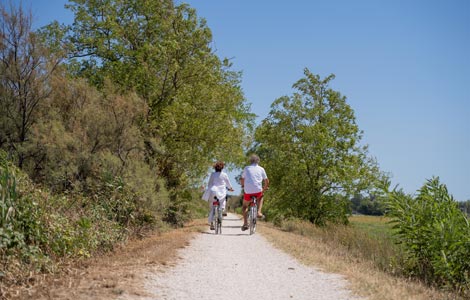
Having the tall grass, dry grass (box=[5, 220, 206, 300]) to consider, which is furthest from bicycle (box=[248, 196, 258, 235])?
dry grass (box=[5, 220, 206, 300])

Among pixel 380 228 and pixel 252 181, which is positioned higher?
pixel 252 181

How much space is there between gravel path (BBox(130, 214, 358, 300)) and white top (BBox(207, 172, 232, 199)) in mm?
4339

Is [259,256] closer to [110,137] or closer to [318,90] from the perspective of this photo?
[110,137]

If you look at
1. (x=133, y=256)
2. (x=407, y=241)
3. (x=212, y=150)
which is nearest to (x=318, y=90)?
(x=212, y=150)

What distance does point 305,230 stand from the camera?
21234mm

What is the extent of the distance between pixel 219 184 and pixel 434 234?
7.32 meters

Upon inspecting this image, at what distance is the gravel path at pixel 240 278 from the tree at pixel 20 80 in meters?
6.31

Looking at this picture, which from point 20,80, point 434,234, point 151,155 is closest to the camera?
point 434,234

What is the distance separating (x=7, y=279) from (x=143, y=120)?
11.4 meters

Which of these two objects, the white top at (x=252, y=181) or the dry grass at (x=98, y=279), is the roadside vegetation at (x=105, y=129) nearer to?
the dry grass at (x=98, y=279)

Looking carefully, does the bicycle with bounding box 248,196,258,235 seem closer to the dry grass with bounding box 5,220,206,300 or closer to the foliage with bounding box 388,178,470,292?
the foliage with bounding box 388,178,470,292

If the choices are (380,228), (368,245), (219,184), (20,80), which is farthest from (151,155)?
(380,228)

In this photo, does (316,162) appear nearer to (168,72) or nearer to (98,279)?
(168,72)

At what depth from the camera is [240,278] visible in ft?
25.6
